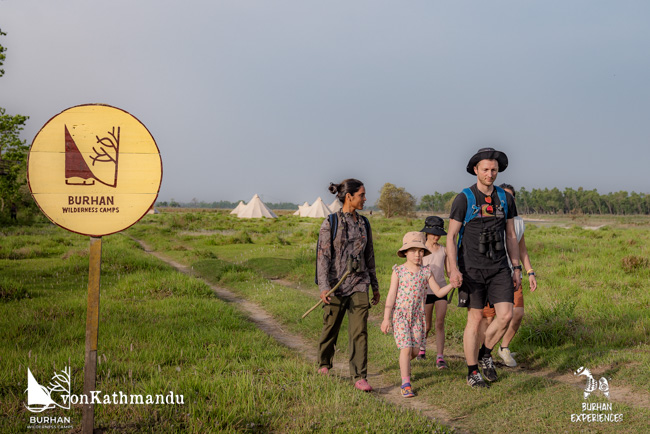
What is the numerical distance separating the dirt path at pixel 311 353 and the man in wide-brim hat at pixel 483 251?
2.53 ft

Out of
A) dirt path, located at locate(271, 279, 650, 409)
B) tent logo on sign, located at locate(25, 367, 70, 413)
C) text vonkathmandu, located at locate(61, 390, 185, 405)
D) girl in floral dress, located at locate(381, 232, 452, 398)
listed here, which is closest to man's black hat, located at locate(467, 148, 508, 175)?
girl in floral dress, located at locate(381, 232, 452, 398)

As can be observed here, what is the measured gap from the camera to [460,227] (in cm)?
493

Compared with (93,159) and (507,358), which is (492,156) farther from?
(93,159)

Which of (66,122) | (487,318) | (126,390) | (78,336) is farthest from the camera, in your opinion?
(78,336)

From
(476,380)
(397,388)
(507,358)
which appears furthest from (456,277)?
(507,358)

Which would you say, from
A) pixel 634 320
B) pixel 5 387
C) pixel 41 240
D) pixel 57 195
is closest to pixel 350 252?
pixel 57 195

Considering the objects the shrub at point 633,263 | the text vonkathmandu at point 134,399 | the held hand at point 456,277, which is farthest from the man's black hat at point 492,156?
the shrub at point 633,263

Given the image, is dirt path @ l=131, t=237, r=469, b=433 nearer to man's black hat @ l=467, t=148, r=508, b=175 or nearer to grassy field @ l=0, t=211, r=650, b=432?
grassy field @ l=0, t=211, r=650, b=432

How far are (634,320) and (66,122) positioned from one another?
7779 millimetres

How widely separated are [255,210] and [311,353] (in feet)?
174

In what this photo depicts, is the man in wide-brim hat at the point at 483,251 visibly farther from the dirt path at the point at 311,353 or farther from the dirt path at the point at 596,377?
the dirt path at the point at 596,377

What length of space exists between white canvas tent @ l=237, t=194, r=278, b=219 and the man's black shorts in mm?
53525

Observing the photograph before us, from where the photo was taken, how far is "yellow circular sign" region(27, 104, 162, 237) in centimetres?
314

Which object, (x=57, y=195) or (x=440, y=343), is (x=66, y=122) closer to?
(x=57, y=195)
